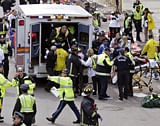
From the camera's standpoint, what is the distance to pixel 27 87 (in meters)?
12.2

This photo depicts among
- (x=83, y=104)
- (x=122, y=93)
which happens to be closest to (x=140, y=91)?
(x=122, y=93)

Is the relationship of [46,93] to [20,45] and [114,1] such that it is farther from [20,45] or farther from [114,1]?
[114,1]

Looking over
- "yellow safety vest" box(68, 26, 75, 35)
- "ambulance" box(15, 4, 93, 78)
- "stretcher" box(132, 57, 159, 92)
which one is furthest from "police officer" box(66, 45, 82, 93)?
"yellow safety vest" box(68, 26, 75, 35)

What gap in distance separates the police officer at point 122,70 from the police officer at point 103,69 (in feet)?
0.83

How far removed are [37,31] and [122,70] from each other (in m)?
3.06

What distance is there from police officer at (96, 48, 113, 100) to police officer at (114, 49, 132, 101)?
10.0 inches

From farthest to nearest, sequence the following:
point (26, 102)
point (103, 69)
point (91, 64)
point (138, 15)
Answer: point (138, 15)
point (91, 64)
point (103, 69)
point (26, 102)

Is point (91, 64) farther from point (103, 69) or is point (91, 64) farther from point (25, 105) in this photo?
point (25, 105)

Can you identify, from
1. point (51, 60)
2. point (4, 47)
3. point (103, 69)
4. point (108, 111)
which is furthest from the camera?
point (4, 47)

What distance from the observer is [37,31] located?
17.7 m

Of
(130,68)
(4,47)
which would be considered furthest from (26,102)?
(4,47)

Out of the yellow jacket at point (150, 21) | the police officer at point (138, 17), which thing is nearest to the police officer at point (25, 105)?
the yellow jacket at point (150, 21)

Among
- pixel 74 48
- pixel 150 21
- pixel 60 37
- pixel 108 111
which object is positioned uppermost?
pixel 150 21

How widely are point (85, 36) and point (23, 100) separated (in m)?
6.30
